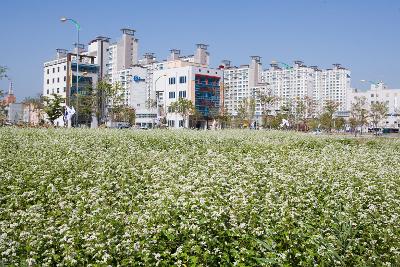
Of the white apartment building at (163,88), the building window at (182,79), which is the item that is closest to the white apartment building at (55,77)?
the white apartment building at (163,88)

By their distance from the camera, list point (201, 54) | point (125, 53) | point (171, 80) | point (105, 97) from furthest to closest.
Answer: point (125, 53) < point (201, 54) < point (171, 80) < point (105, 97)

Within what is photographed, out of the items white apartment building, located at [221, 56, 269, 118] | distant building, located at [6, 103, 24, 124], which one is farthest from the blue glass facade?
white apartment building, located at [221, 56, 269, 118]

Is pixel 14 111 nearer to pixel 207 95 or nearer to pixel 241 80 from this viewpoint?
pixel 207 95

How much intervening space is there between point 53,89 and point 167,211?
321ft

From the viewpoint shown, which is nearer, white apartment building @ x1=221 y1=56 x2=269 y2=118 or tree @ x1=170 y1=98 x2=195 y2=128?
tree @ x1=170 y1=98 x2=195 y2=128

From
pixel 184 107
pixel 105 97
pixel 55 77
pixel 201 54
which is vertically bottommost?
pixel 184 107

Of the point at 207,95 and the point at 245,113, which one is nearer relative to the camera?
→ the point at 245,113

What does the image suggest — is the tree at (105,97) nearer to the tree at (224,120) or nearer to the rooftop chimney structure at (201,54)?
the tree at (224,120)

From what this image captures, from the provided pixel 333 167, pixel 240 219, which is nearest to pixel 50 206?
pixel 240 219

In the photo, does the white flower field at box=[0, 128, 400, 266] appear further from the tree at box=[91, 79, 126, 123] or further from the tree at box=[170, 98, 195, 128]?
the tree at box=[170, 98, 195, 128]

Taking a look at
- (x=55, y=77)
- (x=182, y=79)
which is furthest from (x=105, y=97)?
(x=55, y=77)

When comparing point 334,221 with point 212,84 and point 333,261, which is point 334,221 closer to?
point 333,261

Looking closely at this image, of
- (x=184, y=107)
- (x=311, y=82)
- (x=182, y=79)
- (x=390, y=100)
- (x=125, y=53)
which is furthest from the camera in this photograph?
(x=311, y=82)

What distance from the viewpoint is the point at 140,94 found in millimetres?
118375
